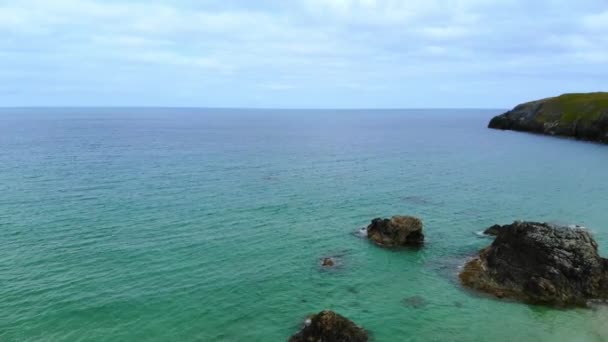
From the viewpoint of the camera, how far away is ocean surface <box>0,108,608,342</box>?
34250 mm

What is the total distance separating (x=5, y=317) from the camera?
3391 cm

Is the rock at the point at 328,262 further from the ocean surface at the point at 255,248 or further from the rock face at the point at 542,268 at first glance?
the rock face at the point at 542,268

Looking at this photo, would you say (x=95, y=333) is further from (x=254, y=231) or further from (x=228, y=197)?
(x=228, y=197)

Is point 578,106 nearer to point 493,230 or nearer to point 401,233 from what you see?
point 493,230

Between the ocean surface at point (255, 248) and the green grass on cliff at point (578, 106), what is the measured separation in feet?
247

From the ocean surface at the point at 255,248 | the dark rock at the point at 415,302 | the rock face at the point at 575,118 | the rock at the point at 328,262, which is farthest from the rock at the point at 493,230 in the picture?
the rock face at the point at 575,118

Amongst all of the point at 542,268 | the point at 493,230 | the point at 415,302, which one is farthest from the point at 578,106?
the point at 415,302

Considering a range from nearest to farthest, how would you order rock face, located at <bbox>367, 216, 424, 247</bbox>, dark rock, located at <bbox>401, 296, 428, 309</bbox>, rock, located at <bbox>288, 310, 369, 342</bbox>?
rock, located at <bbox>288, 310, 369, 342</bbox>
dark rock, located at <bbox>401, 296, 428, 309</bbox>
rock face, located at <bbox>367, 216, 424, 247</bbox>

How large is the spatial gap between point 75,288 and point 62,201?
3114 cm

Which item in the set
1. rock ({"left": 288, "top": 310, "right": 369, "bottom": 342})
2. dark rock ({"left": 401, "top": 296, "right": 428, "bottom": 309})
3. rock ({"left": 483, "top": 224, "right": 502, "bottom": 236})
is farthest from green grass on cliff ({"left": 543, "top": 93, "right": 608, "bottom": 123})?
rock ({"left": 288, "top": 310, "right": 369, "bottom": 342})

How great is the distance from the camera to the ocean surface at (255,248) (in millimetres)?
34250

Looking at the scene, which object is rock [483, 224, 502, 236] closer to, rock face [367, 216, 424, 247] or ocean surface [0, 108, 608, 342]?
ocean surface [0, 108, 608, 342]

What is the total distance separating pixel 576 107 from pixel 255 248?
577ft

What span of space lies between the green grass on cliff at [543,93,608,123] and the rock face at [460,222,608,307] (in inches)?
5600
